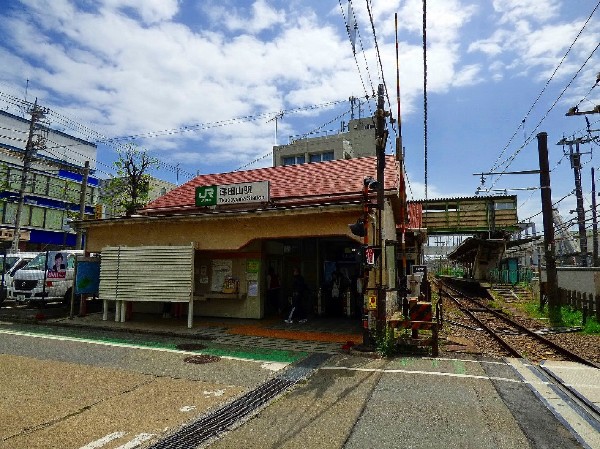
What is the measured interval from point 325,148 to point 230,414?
34.7m

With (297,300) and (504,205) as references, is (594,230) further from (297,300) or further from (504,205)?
(297,300)

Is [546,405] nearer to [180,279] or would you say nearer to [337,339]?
[337,339]

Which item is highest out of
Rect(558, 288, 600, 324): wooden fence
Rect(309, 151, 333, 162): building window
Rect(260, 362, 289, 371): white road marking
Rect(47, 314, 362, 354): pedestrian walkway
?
Rect(309, 151, 333, 162): building window

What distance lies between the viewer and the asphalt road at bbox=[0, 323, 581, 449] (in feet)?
14.8

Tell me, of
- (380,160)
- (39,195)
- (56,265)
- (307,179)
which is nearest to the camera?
(380,160)

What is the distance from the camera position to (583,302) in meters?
14.3

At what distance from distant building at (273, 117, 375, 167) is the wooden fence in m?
23.0

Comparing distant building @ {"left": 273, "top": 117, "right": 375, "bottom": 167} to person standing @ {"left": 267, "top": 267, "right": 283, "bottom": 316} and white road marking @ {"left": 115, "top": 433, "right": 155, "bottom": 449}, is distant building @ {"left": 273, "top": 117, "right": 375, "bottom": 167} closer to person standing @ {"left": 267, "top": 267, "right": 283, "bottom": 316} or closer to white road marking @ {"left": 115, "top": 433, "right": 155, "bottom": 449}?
person standing @ {"left": 267, "top": 267, "right": 283, "bottom": 316}

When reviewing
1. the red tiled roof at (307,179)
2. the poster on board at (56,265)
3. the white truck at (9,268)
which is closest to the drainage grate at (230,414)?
the red tiled roof at (307,179)

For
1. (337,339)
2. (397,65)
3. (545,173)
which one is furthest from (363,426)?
(545,173)

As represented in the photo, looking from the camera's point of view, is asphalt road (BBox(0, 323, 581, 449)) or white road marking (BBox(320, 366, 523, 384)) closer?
asphalt road (BBox(0, 323, 581, 449))

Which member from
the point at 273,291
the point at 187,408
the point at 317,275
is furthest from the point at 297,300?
the point at 187,408

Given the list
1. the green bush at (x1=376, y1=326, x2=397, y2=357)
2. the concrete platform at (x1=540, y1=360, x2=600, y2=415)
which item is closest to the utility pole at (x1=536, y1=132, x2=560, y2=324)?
the concrete platform at (x1=540, y1=360, x2=600, y2=415)

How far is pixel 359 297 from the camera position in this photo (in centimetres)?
1452
